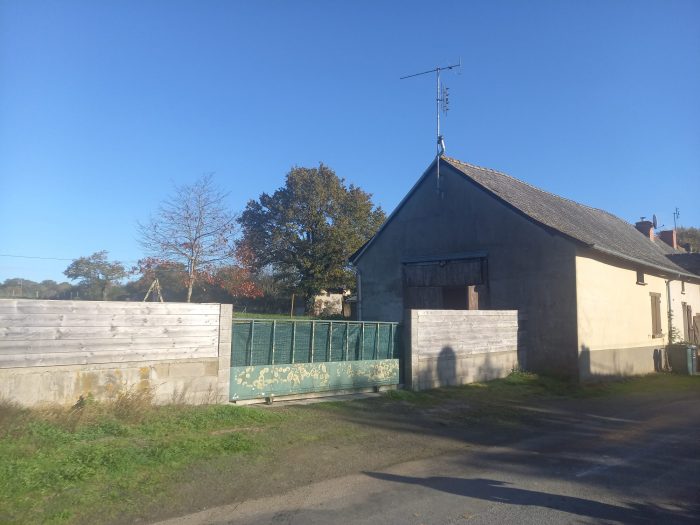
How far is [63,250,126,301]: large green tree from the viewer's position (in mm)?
34562

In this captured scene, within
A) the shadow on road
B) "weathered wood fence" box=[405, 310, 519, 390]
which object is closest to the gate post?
the shadow on road

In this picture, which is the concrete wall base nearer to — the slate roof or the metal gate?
the metal gate

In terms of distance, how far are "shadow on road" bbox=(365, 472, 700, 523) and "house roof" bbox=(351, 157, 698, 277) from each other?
11815mm

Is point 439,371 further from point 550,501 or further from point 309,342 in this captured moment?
point 550,501

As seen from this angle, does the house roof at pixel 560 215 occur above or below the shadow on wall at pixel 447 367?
above

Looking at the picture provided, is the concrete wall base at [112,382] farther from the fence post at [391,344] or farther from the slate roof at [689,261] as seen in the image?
the slate roof at [689,261]

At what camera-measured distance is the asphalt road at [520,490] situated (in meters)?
5.30

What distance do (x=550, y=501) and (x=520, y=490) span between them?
0.43m

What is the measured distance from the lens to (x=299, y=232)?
44000mm

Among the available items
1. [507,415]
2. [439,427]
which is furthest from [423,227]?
[439,427]

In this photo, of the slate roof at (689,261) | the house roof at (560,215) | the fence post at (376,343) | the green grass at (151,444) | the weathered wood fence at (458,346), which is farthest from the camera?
the slate roof at (689,261)

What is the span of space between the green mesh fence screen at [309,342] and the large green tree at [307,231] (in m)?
30.0

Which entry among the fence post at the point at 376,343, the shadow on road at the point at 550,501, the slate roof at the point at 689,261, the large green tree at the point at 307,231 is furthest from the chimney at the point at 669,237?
the shadow on road at the point at 550,501

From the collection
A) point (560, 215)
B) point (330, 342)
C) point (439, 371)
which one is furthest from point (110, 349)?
point (560, 215)
